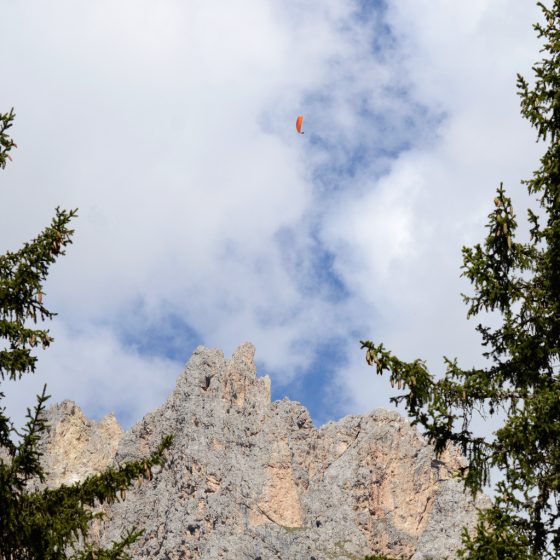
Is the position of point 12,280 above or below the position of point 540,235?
below

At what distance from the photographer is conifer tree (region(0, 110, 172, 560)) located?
1221cm

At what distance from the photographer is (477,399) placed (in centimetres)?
1305

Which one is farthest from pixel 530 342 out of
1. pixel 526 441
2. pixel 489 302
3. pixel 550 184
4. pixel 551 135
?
pixel 551 135

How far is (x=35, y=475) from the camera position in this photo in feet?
43.1

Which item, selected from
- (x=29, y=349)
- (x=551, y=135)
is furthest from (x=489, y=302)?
(x=29, y=349)

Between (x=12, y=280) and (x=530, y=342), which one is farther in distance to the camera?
(x=12, y=280)

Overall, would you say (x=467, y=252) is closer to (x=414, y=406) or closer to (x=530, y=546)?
(x=414, y=406)

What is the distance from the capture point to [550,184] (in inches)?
551

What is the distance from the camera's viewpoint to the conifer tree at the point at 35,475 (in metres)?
12.2

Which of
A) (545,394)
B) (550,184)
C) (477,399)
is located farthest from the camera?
(550,184)

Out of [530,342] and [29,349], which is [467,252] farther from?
[29,349]

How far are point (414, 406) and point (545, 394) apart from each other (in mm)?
1931

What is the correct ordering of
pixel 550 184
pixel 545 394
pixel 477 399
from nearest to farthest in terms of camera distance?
1. pixel 545 394
2. pixel 477 399
3. pixel 550 184

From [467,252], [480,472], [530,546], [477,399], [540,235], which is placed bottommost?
[530,546]
